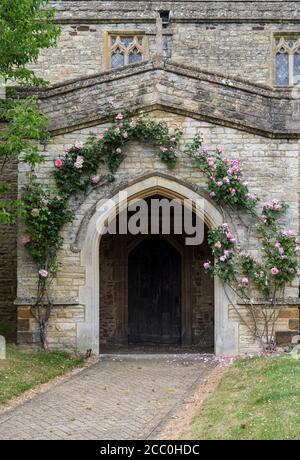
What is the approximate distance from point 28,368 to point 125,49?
9817 mm

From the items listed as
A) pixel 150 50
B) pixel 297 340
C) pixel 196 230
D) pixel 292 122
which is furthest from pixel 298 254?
pixel 150 50

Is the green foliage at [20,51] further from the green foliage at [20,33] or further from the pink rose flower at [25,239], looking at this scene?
the pink rose flower at [25,239]

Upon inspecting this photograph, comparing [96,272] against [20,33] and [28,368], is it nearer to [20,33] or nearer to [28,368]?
[28,368]

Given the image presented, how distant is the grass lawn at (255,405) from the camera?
621 centimetres

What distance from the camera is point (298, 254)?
11.3 metres

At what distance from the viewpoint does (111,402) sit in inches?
325

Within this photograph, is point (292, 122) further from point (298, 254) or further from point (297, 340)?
point (297, 340)

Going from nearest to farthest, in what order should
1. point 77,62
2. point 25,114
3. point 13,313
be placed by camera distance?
point 25,114
point 13,313
point 77,62

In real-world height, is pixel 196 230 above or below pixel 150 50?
below

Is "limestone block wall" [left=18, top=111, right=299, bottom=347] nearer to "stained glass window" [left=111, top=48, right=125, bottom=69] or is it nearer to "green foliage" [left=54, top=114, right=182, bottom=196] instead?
"green foliage" [left=54, top=114, right=182, bottom=196]

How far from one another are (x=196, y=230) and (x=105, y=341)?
316cm

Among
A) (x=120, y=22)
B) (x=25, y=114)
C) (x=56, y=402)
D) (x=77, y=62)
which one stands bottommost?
(x=56, y=402)

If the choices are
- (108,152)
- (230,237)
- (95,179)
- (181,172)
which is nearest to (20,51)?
(108,152)

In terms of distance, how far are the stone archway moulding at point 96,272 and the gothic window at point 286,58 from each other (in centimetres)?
675
